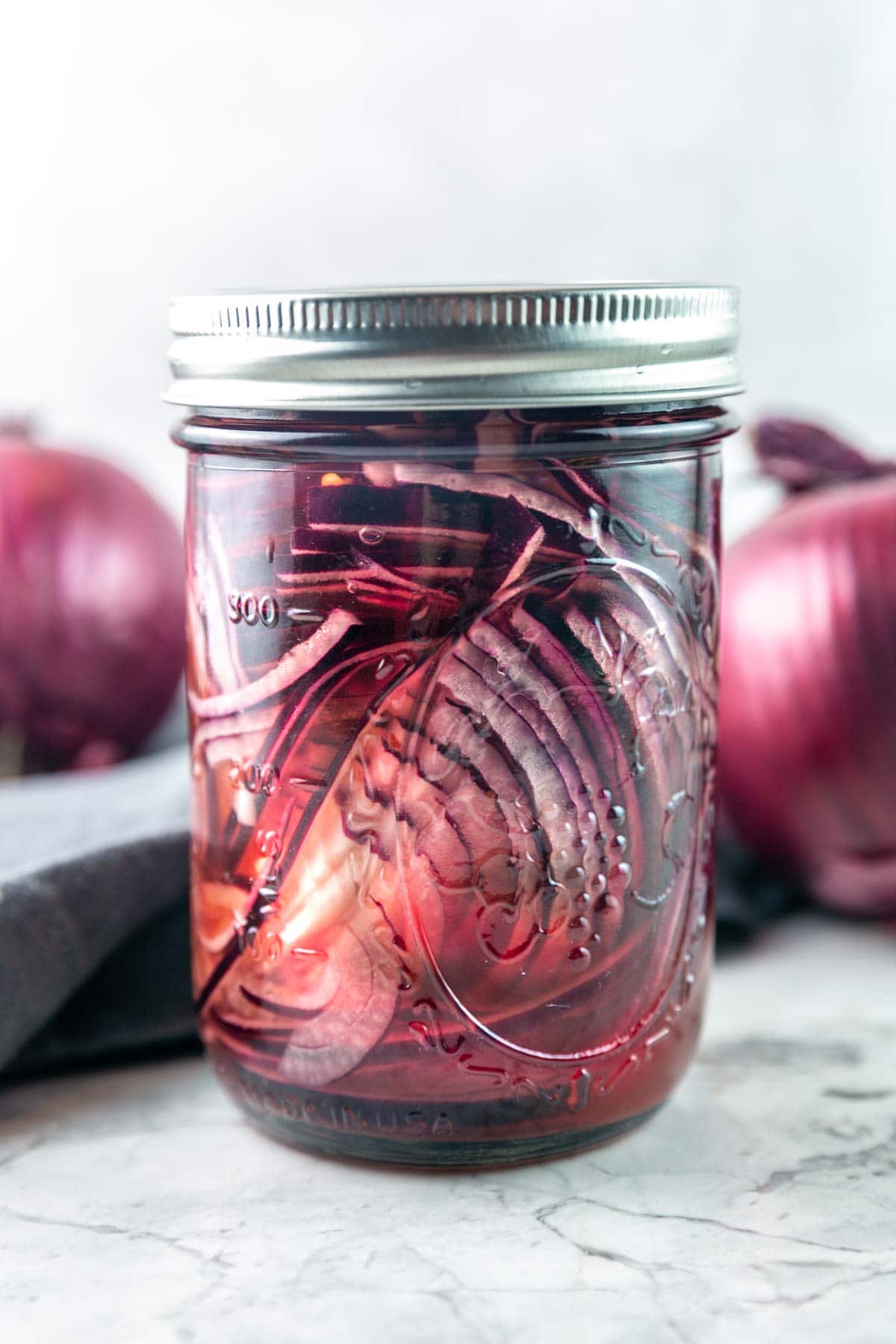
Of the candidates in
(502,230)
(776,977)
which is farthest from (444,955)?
(502,230)

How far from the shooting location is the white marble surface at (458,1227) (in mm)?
497

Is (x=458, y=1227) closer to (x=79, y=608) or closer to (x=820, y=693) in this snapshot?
(x=820, y=693)

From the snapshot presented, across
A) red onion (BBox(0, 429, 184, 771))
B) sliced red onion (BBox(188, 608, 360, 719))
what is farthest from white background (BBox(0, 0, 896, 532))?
sliced red onion (BBox(188, 608, 360, 719))

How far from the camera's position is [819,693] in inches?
32.9

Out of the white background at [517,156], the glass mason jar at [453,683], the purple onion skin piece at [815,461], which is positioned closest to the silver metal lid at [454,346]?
the glass mason jar at [453,683]

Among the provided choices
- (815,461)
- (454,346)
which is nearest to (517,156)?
(815,461)

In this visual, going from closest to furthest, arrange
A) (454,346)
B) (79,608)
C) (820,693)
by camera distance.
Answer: (454,346) → (820,693) → (79,608)

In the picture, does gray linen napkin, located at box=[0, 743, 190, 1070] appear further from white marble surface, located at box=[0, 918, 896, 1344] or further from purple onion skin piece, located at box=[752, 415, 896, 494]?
purple onion skin piece, located at box=[752, 415, 896, 494]

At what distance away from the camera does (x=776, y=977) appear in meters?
0.80

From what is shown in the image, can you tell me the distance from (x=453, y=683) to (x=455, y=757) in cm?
3

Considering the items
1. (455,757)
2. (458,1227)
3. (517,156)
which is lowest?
(458,1227)

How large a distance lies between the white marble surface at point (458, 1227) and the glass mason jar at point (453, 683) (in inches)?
1.0

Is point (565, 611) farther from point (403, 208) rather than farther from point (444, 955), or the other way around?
point (403, 208)

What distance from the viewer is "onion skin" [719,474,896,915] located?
82 centimetres
